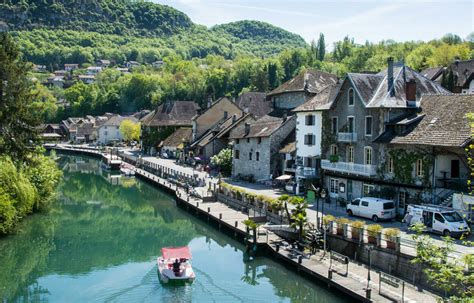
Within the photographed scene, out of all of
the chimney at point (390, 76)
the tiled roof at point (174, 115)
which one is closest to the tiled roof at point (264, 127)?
the chimney at point (390, 76)

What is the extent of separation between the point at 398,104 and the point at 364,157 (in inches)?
187

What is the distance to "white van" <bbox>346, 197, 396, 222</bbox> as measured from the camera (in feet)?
111

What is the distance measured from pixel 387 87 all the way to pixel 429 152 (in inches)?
288

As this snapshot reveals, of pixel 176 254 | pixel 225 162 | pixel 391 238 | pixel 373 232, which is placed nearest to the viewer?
pixel 391 238

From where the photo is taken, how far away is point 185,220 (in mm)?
46781

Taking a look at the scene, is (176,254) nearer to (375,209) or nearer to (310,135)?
(375,209)

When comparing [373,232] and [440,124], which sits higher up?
[440,124]

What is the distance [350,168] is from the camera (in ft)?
132

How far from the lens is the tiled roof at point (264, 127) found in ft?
181

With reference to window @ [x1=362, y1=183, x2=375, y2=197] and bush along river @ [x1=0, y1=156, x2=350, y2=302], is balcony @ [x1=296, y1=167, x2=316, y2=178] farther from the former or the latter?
bush along river @ [x1=0, y1=156, x2=350, y2=302]

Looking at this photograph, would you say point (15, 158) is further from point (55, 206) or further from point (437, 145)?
point (437, 145)

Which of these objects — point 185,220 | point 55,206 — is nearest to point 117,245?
point 185,220

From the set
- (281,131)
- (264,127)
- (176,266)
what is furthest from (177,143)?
(176,266)

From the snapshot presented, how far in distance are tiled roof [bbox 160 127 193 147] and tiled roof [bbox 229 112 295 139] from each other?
24214mm
